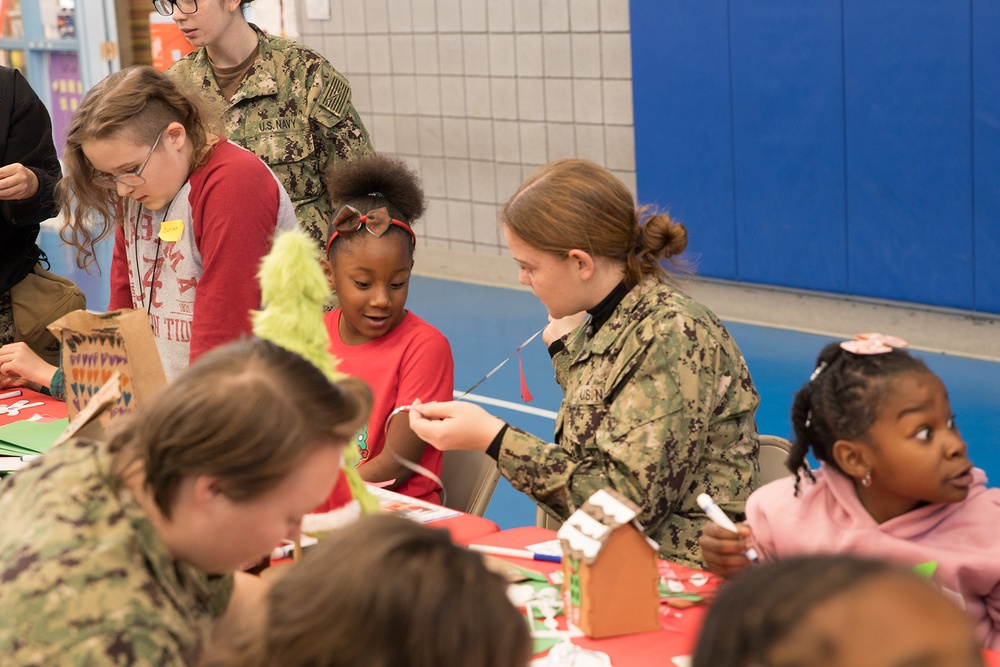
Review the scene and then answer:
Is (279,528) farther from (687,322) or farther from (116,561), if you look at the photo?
(687,322)

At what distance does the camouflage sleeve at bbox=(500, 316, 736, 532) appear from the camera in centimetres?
231

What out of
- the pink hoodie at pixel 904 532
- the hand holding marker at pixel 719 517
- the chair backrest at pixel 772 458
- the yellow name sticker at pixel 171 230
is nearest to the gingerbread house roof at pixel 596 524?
the hand holding marker at pixel 719 517

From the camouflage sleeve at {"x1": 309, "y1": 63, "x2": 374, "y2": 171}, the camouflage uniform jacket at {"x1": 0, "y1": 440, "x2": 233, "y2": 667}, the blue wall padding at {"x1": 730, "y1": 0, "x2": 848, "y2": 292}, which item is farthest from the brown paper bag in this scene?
the blue wall padding at {"x1": 730, "y1": 0, "x2": 848, "y2": 292}

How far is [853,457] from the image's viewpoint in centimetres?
209

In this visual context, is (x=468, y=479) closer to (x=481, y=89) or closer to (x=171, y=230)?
(x=171, y=230)

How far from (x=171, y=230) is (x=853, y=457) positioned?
1730 millimetres

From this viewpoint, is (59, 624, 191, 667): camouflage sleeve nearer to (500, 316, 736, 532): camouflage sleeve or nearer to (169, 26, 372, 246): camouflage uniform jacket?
(500, 316, 736, 532): camouflage sleeve

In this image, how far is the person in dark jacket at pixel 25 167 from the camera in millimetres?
3627

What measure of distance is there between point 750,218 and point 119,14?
6.96 metres

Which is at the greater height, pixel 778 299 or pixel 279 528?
pixel 279 528

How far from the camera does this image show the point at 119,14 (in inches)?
429

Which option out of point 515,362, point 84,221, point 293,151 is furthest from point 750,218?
point 84,221

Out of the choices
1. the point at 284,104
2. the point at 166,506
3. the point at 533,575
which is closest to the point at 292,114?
the point at 284,104

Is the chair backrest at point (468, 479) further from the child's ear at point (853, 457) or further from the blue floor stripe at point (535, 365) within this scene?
the blue floor stripe at point (535, 365)
